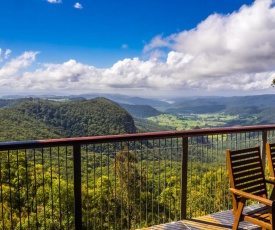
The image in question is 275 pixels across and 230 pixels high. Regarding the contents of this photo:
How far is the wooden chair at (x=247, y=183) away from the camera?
264cm

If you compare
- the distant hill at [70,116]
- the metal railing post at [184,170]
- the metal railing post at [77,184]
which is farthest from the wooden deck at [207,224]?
the distant hill at [70,116]

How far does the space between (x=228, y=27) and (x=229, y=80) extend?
575 feet

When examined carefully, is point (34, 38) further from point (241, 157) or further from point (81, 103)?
point (241, 157)

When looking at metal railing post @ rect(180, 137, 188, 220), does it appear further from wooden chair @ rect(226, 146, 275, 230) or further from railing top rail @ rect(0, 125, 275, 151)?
wooden chair @ rect(226, 146, 275, 230)

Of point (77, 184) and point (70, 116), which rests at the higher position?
point (77, 184)

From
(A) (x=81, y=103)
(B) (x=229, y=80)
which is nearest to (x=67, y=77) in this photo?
(B) (x=229, y=80)

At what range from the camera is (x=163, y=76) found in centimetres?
15862

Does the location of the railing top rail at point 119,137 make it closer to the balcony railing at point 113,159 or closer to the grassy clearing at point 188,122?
the balcony railing at point 113,159

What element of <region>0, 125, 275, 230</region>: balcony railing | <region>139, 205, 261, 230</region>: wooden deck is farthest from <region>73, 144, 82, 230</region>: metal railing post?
<region>139, 205, 261, 230</region>: wooden deck

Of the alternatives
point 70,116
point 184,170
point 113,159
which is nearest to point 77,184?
point 113,159

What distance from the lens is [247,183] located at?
2.93 metres

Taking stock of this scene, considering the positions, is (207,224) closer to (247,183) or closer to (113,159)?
(247,183)

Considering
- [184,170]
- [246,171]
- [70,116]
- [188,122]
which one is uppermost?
[246,171]

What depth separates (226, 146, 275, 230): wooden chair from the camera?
264 centimetres
